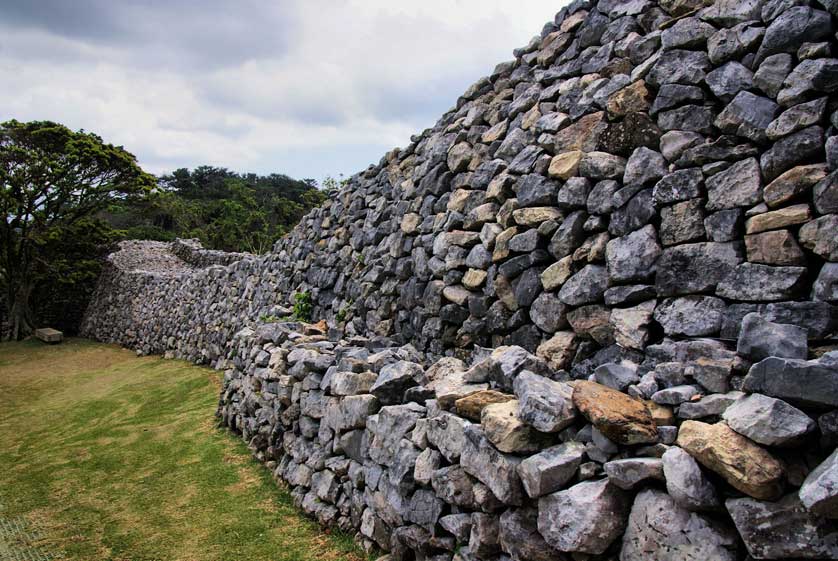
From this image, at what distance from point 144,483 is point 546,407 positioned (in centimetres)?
599

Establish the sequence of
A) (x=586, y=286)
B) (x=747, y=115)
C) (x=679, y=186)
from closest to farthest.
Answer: (x=747, y=115) → (x=679, y=186) → (x=586, y=286)

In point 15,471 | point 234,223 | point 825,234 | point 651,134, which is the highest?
point 234,223

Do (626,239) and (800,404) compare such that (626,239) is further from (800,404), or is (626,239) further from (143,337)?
(143,337)

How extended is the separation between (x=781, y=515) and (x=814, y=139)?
9.52ft

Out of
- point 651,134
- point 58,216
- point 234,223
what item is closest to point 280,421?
point 651,134

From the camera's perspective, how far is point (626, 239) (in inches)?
190

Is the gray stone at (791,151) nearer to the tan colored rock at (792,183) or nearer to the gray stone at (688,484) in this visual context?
the tan colored rock at (792,183)

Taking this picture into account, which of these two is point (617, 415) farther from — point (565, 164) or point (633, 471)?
point (565, 164)

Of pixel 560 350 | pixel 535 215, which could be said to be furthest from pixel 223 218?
pixel 560 350

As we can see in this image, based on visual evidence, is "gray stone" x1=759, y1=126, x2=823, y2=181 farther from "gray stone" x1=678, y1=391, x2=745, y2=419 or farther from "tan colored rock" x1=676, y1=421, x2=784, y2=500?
"tan colored rock" x1=676, y1=421, x2=784, y2=500

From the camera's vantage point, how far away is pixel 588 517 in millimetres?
2918

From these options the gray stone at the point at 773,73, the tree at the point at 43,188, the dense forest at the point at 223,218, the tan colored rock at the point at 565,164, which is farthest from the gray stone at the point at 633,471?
the dense forest at the point at 223,218

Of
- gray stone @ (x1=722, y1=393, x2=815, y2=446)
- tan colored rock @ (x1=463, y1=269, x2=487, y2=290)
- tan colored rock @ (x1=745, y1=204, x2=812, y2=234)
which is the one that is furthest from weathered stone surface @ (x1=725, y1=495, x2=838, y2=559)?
tan colored rock @ (x1=463, y1=269, x2=487, y2=290)

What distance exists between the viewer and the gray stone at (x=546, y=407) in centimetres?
332
